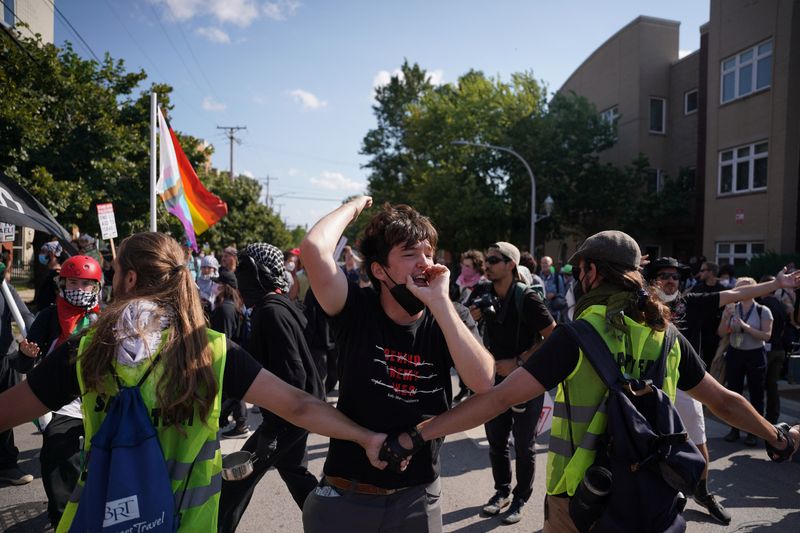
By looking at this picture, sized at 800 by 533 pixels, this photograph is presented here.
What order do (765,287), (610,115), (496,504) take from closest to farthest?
(765,287)
(496,504)
(610,115)

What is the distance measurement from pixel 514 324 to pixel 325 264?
8.64 ft

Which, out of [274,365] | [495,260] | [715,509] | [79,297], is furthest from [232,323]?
[715,509]

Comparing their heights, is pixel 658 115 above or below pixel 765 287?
above

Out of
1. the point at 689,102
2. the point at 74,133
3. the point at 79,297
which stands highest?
the point at 689,102

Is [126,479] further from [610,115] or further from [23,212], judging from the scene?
[610,115]

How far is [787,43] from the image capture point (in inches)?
635

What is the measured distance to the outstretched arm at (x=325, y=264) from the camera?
2.06 metres

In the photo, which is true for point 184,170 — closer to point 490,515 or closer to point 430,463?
point 490,515

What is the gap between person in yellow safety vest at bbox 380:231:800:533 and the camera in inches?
82.6

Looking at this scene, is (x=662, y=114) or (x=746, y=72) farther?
(x=662, y=114)

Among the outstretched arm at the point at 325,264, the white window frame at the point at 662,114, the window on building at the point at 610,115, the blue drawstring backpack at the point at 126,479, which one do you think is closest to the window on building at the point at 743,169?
the white window frame at the point at 662,114

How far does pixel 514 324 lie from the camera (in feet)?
14.3

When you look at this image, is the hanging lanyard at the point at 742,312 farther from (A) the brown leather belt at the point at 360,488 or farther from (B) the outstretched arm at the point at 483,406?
(A) the brown leather belt at the point at 360,488

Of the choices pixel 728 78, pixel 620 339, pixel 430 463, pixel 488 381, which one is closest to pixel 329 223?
pixel 488 381
